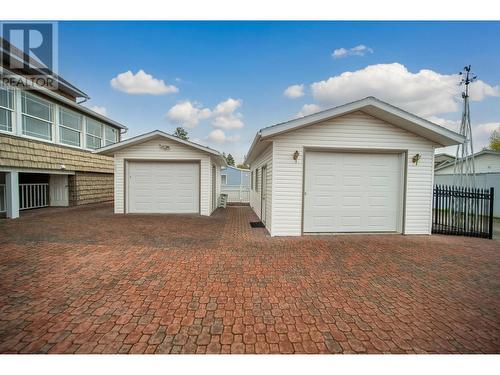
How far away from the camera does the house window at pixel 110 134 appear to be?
636 inches

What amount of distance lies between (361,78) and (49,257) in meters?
14.6

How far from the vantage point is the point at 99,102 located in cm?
1697

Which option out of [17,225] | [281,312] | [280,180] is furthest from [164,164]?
[281,312]

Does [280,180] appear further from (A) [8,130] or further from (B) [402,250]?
(A) [8,130]

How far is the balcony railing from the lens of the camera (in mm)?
11344

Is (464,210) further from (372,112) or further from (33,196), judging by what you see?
(33,196)

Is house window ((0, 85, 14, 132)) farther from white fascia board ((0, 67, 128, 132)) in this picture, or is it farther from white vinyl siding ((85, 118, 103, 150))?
white vinyl siding ((85, 118, 103, 150))

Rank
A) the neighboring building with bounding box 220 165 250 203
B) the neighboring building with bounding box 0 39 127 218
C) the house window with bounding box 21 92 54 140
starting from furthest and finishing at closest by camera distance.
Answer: the neighboring building with bounding box 220 165 250 203 < the house window with bounding box 21 92 54 140 < the neighboring building with bounding box 0 39 127 218

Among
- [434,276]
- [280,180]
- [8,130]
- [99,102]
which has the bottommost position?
[434,276]

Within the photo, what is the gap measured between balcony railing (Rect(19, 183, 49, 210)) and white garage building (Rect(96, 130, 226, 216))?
187 inches

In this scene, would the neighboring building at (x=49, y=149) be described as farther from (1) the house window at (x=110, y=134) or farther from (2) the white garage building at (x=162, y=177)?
(2) the white garage building at (x=162, y=177)

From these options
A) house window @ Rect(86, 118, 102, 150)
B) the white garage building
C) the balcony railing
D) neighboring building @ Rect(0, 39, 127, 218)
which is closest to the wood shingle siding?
neighboring building @ Rect(0, 39, 127, 218)

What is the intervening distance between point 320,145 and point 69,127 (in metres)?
13.2

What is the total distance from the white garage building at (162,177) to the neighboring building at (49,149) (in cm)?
292
